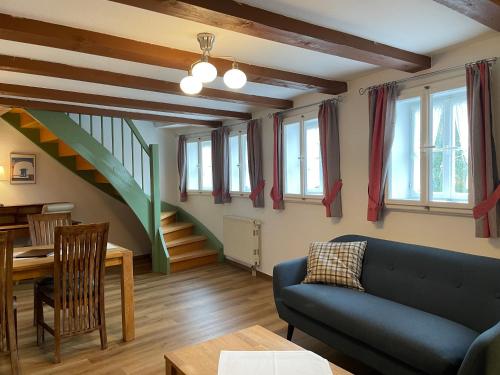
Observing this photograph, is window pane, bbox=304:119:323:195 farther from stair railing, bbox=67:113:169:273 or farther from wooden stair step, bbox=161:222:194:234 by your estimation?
wooden stair step, bbox=161:222:194:234

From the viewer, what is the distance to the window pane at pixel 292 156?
173 inches

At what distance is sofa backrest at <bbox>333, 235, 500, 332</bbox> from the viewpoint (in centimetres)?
222

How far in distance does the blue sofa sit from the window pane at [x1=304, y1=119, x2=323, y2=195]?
1211 mm

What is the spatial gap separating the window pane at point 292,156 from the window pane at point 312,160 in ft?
0.67

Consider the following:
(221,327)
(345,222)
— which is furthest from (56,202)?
(345,222)

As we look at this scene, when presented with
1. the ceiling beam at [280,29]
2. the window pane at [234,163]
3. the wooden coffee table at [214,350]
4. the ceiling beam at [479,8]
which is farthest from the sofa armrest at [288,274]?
the window pane at [234,163]

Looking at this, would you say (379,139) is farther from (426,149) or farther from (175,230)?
(175,230)

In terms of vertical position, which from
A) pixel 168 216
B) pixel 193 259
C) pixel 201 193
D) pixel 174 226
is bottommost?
pixel 193 259

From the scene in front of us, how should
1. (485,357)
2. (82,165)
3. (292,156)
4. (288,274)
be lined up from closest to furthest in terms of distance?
(485,357) → (288,274) → (292,156) → (82,165)

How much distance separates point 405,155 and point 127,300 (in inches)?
108

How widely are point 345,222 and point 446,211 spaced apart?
1.06 m

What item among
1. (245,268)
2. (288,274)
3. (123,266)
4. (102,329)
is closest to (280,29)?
(288,274)

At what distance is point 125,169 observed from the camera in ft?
16.2

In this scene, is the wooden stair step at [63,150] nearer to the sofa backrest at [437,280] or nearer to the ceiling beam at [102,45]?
the ceiling beam at [102,45]
